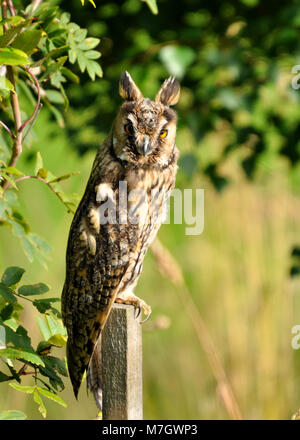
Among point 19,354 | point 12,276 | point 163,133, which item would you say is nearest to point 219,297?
point 163,133

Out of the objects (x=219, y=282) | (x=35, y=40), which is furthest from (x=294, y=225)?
(x=35, y=40)

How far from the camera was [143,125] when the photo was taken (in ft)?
5.58

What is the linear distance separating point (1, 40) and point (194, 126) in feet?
5.92

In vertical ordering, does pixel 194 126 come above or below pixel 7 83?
above

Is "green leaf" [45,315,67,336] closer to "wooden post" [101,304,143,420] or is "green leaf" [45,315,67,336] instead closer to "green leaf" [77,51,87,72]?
"wooden post" [101,304,143,420]

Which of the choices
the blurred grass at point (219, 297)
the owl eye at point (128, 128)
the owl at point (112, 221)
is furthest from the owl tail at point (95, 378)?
the blurred grass at point (219, 297)

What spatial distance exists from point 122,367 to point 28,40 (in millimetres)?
674

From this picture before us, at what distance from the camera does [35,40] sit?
4.46 ft

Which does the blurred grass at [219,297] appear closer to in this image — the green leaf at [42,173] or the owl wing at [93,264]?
the owl wing at [93,264]

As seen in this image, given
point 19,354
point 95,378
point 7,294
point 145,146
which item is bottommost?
point 95,378

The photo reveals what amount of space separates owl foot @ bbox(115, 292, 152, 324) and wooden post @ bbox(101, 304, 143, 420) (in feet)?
0.65

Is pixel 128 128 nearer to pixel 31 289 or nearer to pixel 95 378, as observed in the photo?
pixel 31 289

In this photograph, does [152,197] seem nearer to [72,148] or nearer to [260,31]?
[260,31]

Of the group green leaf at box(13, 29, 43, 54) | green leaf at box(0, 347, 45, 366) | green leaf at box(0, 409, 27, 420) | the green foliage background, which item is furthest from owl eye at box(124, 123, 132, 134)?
the green foliage background
